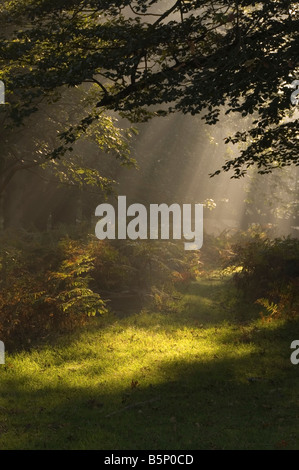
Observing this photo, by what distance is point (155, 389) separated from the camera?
9.04 m

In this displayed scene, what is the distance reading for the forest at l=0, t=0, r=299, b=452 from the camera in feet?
25.9

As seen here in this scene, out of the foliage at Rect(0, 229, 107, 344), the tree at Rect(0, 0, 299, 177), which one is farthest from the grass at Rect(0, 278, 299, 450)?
the tree at Rect(0, 0, 299, 177)

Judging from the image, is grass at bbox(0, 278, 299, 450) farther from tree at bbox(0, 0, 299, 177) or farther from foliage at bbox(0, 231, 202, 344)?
tree at bbox(0, 0, 299, 177)

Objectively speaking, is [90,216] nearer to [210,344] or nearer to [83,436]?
[210,344]

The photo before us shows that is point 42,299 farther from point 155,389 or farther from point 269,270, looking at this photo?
point 269,270

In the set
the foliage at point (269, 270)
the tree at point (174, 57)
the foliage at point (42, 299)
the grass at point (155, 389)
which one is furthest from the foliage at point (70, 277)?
the tree at point (174, 57)

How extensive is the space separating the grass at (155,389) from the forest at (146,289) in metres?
0.04

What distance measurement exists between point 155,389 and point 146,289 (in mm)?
8907

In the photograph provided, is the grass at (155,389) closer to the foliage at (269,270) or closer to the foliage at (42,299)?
the foliage at (42,299)

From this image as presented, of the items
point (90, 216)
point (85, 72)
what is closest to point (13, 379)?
point (85, 72)

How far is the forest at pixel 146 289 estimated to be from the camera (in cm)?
789

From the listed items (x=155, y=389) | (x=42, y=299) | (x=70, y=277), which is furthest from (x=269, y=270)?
(x=155, y=389)

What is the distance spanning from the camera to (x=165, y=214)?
3616 centimetres
